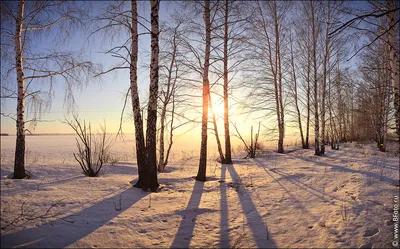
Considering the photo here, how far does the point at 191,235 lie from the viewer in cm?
293

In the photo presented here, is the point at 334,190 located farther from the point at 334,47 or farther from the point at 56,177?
the point at 334,47

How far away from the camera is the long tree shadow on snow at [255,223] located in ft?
8.75

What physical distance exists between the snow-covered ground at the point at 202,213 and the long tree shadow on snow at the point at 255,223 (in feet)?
0.05

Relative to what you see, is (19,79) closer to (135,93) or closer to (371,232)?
(135,93)

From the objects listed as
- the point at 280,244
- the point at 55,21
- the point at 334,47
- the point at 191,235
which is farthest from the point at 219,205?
the point at 334,47

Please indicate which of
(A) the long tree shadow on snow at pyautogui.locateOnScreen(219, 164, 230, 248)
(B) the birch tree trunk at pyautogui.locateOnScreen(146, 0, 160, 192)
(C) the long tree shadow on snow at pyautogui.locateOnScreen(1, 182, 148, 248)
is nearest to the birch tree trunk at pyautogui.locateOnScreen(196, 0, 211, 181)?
(A) the long tree shadow on snow at pyautogui.locateOnScreen(219, 164, 230, 248)

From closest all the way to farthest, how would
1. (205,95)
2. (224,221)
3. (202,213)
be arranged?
(224,221) < (202,213) < (205,95)

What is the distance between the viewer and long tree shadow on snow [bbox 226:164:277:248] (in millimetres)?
2666

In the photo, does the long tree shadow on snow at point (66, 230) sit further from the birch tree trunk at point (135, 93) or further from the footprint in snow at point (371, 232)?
the footprint in snow at point (371, 232)

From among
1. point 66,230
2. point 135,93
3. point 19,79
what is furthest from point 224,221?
point 19,79

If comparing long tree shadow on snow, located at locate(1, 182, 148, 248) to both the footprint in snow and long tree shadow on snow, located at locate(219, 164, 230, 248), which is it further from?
the footprint in snow

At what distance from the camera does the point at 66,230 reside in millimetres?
2738

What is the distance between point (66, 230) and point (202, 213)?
2.26 m

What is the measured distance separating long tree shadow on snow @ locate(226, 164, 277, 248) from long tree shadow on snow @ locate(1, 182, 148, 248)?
2.41m
